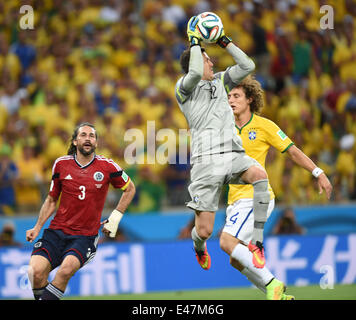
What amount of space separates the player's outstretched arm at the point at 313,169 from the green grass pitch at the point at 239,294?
2.65m

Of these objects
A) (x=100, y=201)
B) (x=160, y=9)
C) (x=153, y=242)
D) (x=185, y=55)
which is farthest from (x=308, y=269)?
(x=160, y=9)

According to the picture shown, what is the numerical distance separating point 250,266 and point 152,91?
7.23 m

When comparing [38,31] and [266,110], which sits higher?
[38,31]

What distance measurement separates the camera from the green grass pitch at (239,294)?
9.67m

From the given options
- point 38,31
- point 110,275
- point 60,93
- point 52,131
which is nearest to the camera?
point 110,275

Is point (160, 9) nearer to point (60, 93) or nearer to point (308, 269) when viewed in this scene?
point (60, 93)

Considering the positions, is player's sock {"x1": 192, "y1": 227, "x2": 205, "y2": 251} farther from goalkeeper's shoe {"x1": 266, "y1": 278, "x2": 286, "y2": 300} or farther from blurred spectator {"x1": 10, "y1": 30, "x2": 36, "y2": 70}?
blurred spectator {"x1": 10, "y1": 30, "x2": 36, "y2": 70}

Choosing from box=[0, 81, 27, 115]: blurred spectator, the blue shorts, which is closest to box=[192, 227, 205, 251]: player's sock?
the blue shorts

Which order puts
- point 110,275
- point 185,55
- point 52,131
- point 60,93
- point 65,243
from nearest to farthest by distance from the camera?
point 185,55
point 65,243
point 110,275
point 52,131
point 60,93

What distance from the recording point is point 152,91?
13.9m

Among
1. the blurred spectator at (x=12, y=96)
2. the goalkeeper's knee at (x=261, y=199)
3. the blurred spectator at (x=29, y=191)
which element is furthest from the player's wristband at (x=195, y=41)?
the blurred spectator at (x=12, y=96)

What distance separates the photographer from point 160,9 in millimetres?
15523

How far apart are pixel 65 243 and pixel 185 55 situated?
236 cm

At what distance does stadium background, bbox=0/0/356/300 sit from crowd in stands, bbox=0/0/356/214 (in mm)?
23
